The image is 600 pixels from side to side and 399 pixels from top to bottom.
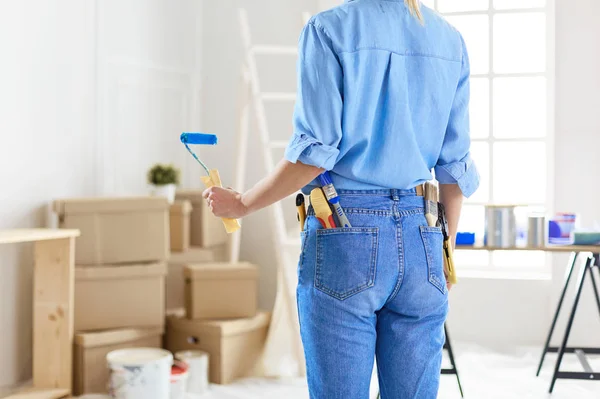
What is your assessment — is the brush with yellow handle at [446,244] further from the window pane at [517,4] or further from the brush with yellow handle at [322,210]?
the window pane at [517,4]

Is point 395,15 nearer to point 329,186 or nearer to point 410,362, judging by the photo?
point 329,186

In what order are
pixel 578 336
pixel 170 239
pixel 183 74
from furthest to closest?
pixel 183 74
pixel 578 336
pixel 170 239

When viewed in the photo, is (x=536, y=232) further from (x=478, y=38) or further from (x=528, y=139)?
(x=478, y=38)

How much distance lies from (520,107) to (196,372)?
256 centimetres

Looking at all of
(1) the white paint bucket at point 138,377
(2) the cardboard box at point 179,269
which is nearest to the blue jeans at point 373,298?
(1) the white paint bucket at point 138,377

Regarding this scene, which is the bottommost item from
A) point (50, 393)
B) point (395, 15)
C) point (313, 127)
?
point (50, 393)

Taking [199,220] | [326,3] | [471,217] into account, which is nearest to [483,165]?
[471,217]

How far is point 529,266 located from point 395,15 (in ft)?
11.2

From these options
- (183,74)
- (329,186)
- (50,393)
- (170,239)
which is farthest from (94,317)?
(329,186)

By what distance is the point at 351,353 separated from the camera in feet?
4.59

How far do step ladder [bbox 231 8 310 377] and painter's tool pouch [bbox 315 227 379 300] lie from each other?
248cm

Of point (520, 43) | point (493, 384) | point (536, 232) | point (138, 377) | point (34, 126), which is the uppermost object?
point (520, 43)

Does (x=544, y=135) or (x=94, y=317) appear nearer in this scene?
(x=94, y=317)

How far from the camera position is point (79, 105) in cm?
392
